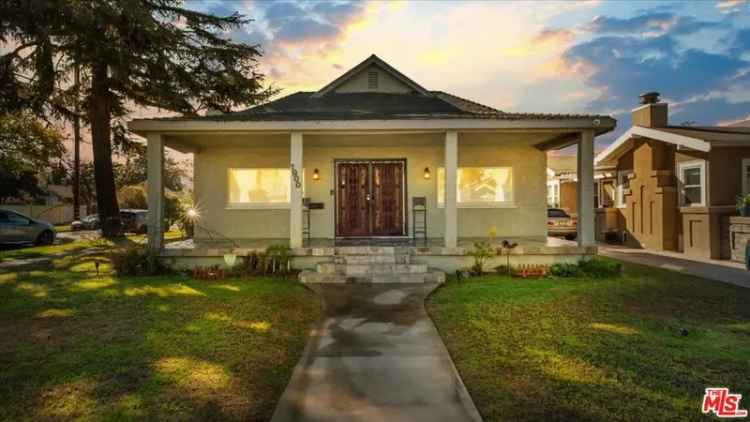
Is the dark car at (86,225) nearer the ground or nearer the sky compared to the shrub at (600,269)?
nearer the sky

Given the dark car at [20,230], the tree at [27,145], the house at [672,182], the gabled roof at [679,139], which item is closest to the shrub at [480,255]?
the house at [672,182]

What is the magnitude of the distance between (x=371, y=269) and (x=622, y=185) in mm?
12101

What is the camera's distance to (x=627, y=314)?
5484 millimetres

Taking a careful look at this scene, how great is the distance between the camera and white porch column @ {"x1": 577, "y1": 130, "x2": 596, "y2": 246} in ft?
28.0

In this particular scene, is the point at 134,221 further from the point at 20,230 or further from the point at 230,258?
the point at 230,258

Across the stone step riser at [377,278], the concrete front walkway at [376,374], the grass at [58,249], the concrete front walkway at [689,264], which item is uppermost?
the grass at [58,249]

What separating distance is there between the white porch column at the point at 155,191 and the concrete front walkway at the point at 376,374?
4930mm

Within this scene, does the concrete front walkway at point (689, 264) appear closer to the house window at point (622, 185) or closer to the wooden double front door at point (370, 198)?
the house window at point (622, 185)

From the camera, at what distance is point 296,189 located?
8.58m

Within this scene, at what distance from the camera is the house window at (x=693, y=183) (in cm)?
1171

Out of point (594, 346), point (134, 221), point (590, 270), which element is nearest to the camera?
point (594, 346)

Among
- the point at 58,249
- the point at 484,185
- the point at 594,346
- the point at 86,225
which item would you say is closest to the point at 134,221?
the point at 86,225

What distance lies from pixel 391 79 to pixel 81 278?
9.75 meters

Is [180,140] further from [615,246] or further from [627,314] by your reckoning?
[615,246]
